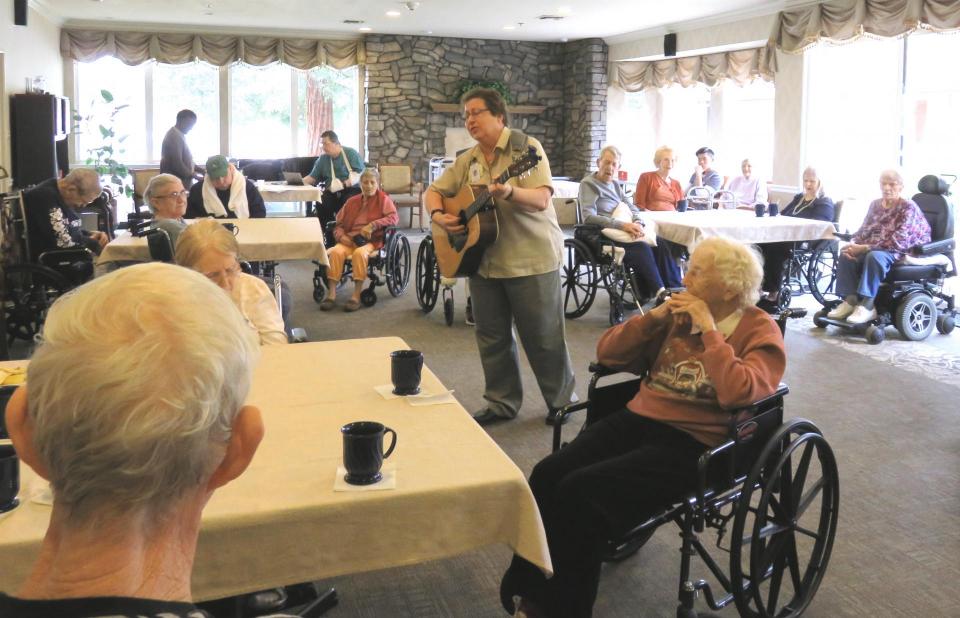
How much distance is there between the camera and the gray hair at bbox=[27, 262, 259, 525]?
78 cm

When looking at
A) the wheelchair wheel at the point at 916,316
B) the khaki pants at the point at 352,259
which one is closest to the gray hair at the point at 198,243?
the khaki pants at the point at 352,259

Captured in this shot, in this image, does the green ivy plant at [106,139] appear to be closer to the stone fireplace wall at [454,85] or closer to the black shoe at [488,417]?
the stone fireplace wall at [454,85]

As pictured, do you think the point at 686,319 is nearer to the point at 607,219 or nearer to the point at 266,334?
the point at 266,334

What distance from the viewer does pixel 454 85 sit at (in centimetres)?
1318

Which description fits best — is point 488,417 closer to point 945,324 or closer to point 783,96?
point 945,324

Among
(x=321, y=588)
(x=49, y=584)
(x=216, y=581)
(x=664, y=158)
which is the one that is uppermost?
(x=664, y=158)

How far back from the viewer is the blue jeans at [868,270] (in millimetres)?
6016

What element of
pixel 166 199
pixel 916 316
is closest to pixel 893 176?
pixel 916 316

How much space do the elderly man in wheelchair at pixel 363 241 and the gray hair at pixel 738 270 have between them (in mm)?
4633

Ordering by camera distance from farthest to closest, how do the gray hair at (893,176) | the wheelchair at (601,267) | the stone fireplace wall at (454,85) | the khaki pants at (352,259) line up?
the stone fireplace wall at (454,85), the khaki pants at (352,259), the wheelchair at (601,267), the gray hair at (893,176)

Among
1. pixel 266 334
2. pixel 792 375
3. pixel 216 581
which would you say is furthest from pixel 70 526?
pixel 792 375

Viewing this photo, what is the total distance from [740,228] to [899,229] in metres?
1.00

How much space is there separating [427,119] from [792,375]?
9014 mm

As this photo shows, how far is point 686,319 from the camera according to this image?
8.14ft
